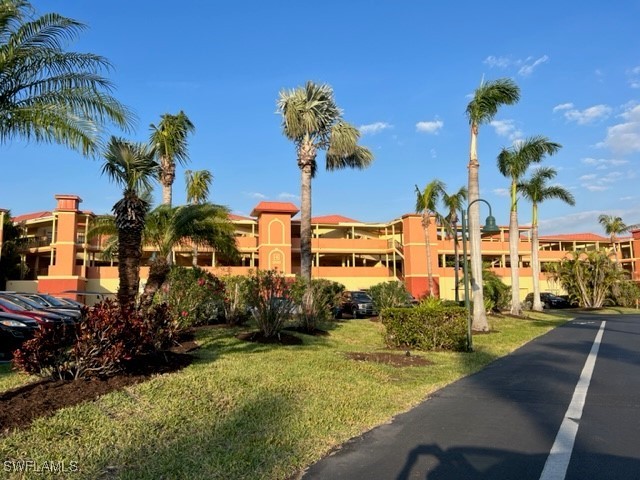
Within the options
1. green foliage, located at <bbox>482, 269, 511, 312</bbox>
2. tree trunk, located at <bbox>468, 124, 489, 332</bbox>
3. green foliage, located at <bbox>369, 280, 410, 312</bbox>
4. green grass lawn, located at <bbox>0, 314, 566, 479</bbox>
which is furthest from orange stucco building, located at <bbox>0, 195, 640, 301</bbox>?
green grass lawn, located at <bbox>0, 314, 566, 479</bbox>

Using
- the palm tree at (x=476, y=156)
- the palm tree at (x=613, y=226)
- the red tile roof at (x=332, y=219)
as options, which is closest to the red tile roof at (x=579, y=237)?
the palm tree at (x=613, y=226)

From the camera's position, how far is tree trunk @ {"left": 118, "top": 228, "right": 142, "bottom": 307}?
9.54 m

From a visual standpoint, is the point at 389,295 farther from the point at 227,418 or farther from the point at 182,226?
the point at 227,418

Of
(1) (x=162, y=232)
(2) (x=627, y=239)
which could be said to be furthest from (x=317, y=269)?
(2) (x=627, y=239)

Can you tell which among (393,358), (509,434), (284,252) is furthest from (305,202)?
(284,252)

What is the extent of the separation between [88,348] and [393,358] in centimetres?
674

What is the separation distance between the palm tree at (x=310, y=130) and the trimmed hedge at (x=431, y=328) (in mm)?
6845

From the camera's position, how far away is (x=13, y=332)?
11547 millimetres

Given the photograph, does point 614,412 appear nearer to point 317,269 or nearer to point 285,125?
point 285,125

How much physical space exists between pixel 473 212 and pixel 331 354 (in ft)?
33.4

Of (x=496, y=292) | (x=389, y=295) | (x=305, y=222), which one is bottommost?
(x=389, y=295)

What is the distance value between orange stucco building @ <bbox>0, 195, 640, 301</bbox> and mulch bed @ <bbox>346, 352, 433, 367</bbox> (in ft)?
72.4

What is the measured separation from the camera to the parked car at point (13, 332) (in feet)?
37.8

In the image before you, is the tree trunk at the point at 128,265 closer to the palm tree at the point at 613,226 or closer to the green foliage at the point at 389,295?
the green foliage at the point at 389,295
